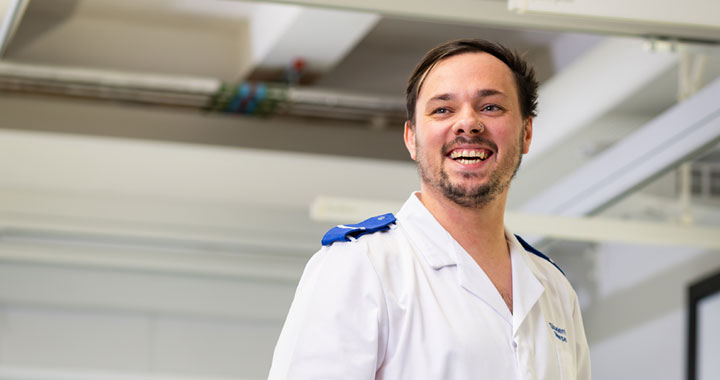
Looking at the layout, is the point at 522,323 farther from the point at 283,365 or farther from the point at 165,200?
the point at 165,200

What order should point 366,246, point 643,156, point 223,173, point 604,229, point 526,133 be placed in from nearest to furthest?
point 366,246, point 526,133, point 643,156, point 604,229, point 223,173

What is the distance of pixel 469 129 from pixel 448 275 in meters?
0.21

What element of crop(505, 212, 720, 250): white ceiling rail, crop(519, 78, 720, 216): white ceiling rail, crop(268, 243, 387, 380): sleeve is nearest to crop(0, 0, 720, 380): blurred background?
crop(519, 78, 720, 216): white ceiling rail

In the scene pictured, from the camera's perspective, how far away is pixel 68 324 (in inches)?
275

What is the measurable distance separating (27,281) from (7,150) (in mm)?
941

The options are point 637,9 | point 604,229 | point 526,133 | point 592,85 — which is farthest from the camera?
point 592,85

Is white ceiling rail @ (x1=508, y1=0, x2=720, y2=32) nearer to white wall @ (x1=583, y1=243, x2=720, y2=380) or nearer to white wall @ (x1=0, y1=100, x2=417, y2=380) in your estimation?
white wall @ (x1=583, y1=243, x2=720, y2=380)

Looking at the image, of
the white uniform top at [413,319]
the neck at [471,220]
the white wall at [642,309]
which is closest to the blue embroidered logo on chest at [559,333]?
the white uniform top at [413,319]

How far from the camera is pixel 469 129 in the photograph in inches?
60.4

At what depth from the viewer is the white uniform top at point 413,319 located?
1.43 meters

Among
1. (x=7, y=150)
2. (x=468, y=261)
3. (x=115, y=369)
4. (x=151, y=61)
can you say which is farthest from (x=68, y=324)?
(x=468, y=261)

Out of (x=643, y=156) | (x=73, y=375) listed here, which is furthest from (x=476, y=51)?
(x=73, y=375)

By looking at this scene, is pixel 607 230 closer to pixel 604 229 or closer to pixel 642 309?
pixel 604 229

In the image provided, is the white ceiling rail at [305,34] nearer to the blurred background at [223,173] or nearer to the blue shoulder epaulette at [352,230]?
the blurred background at [223,173]
